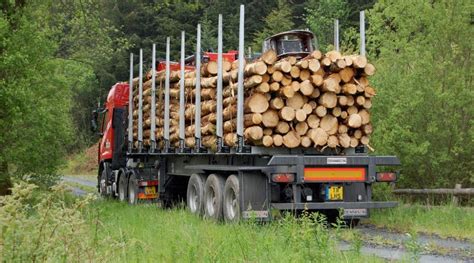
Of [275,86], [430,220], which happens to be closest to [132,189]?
[275,86]

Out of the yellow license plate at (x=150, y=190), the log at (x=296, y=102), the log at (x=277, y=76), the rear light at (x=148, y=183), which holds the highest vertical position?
the log at (x=277, y=76)

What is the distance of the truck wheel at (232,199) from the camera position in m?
12.2

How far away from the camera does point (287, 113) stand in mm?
12234

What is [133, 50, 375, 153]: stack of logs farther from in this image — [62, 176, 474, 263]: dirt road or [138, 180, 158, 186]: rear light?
[138, 180, 158, 186]: rear light

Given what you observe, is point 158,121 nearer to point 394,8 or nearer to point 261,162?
point 261,162

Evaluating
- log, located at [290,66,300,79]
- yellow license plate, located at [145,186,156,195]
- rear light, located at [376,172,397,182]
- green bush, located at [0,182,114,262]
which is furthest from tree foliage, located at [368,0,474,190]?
green bush, located at [0,182,114,262]

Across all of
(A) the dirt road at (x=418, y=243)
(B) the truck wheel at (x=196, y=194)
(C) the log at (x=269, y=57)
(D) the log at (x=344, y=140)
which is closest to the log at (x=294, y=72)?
(C) the log at (x=269, y=57)

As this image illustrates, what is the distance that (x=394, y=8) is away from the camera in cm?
1844

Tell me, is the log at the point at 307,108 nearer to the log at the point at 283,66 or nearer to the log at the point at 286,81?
the log at the point at 286,81

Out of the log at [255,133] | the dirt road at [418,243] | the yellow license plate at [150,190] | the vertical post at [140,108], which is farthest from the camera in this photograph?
the yellow license plate at [150,190]

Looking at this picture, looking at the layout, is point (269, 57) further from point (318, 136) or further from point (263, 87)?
point (318, 136)

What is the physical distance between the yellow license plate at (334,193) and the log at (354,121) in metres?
1.14

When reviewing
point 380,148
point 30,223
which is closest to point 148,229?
point 30,223

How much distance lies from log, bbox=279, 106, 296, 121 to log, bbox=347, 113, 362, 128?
1052 mm
